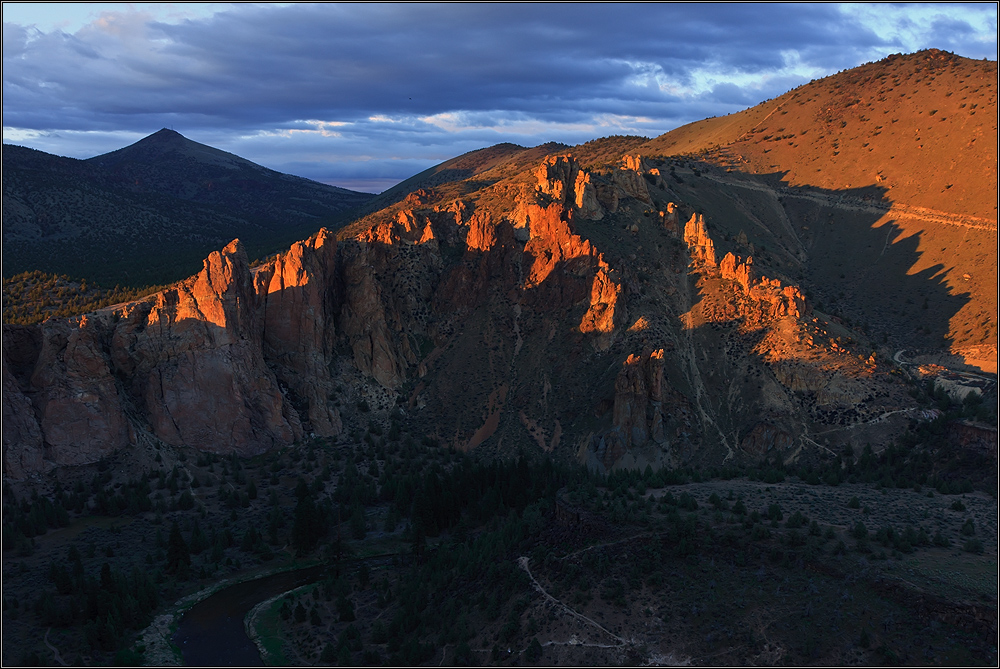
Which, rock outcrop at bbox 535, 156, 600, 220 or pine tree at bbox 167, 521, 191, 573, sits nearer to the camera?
pine tree at bbox 167, 521, 191, 573

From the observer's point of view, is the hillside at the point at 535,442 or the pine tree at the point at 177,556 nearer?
the hillside at the point at 535,442

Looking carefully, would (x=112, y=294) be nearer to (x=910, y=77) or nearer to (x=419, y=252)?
(x=419, y=252)

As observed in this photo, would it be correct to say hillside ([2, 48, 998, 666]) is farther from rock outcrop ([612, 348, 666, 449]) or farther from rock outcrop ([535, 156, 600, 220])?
rock outcrop ([535, 156, 600, 220])

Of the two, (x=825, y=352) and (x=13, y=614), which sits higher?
(x=825, y=352)

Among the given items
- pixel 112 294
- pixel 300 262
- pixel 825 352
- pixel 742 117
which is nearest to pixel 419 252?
pixel 300 262

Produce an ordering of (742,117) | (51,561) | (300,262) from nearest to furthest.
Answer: (51,561)
(300,262)
(742,117)

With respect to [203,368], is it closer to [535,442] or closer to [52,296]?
[52,296]

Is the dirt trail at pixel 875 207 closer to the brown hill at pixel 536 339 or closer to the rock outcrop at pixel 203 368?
the brown hill at pixel 536 339

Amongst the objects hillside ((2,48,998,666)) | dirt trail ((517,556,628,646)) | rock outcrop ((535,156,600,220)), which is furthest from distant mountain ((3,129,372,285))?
dirt trail ((517,556,628,646))

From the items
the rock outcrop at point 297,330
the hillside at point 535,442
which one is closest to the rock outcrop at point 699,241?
the hillside at point 535,442
